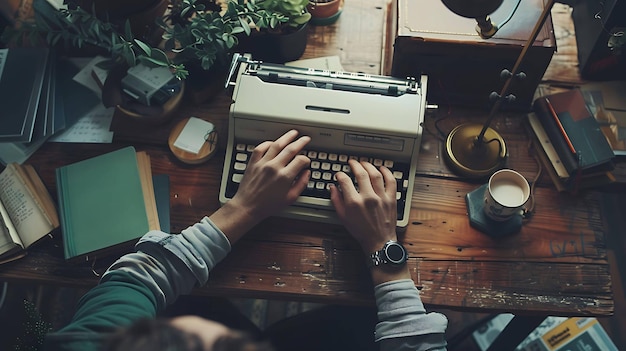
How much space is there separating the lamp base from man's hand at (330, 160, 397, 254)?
0.68 ft

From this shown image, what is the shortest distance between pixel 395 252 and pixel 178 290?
47 cm

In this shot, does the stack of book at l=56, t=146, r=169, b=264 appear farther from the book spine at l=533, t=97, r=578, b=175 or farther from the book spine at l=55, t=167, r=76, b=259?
the book spine at l=533, t=97, r=578, b=175

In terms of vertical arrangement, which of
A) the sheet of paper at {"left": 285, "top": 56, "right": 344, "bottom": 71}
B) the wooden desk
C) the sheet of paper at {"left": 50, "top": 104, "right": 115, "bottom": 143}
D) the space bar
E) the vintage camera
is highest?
the sheet of paper at {"left": 285, "top": 56, "right": 344, "bottom": 71}

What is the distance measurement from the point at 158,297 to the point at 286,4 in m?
0.72

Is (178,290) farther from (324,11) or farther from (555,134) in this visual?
(555,134)

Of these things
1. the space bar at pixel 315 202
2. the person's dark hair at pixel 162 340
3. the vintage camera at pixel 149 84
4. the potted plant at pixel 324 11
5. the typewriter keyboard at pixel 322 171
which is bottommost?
the space bar at pixel 315 202

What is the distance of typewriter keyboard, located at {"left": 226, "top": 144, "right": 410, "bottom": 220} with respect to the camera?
4.18 feet

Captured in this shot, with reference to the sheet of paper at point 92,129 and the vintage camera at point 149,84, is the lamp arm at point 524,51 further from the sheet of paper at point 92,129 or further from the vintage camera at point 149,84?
the sheet of paper at point 92,129

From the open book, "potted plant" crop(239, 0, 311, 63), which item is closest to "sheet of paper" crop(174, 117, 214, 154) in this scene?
"potted plant" crop(239, 0, 311, 63)

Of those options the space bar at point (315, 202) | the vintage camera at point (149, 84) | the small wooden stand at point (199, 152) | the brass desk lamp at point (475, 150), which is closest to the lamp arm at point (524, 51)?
the brass desk lamp at point (475, 150)

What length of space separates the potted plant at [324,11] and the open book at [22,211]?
817 mm

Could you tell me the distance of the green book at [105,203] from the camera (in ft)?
4.09

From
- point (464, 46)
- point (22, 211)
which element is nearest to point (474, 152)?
point (464, 46)

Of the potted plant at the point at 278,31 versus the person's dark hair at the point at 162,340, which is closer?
the person's dark hair at the point at 162,340
